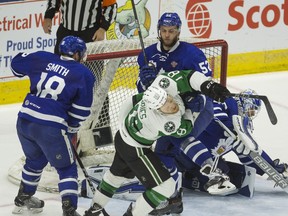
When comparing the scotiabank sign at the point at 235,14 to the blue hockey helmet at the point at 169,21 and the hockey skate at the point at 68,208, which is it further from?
the hockey skate at the point at 68,208

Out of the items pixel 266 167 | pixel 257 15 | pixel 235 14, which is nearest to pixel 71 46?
pixel 266 167

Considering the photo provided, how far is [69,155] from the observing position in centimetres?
532

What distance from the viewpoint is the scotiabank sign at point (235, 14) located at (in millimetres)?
8148

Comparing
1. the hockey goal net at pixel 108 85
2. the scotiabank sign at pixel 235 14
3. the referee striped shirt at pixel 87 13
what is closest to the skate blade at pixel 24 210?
the hockey goal net at pixel 108 85

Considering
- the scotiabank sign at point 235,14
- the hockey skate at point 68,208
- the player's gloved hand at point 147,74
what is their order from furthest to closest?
1. the scotiabank sign at point 235,14
2. the player's gloved hand at point 147,74
3. the hockey skate at point 68,208

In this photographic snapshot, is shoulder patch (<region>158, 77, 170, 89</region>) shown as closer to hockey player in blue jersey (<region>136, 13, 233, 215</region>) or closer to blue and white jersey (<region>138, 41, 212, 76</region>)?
hockey player in blue jersey (<region>136, 13, 233, 215</region>)

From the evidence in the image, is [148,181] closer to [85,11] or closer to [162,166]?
[162,166]

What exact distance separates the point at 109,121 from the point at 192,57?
1108mm

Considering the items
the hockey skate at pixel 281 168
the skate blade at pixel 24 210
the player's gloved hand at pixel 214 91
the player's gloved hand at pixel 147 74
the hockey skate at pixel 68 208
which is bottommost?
the skate blade at pixel 24 210

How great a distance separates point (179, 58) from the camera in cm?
552

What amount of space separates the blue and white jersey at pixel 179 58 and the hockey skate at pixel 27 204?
0.97 meters

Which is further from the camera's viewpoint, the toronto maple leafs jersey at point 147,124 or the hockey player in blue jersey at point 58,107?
the hockey player in blue jersey at point 58,107

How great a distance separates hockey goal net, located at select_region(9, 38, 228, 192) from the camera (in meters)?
6.21

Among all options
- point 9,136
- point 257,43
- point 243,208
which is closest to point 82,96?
point 243,208
